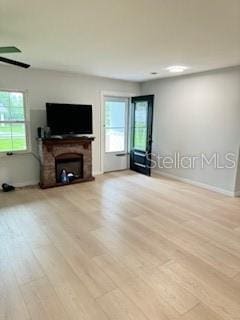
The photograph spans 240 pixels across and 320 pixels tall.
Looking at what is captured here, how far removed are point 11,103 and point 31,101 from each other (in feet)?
1.23

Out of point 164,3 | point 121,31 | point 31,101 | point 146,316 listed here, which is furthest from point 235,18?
point 31,101

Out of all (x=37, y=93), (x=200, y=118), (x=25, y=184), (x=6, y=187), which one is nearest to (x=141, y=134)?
(x=200, y=118)

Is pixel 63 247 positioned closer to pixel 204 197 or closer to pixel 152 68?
pixel 204 197

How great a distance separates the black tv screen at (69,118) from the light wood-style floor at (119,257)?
145 cm

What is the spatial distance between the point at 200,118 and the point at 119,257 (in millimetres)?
3418

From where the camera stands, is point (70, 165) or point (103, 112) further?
point (103, 112)

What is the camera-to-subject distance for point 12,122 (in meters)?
4.52

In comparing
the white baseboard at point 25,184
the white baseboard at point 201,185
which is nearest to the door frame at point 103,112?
the white baseboard at point 201,185

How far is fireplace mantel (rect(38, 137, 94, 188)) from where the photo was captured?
465 centimetres

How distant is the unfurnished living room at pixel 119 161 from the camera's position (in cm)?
193

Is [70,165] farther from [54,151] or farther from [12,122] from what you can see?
[12,122]

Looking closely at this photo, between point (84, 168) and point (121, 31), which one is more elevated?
point (121, 31)

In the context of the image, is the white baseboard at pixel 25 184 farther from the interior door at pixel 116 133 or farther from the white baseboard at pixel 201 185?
the white baseboard at pixel 201 185

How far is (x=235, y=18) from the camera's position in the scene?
2.10 metres
